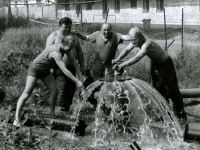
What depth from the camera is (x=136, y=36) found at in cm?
663

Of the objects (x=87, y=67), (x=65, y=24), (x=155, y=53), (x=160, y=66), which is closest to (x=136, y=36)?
(x=155, y=53)

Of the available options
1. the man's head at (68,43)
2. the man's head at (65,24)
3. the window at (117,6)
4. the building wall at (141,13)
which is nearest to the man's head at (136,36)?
the man's head at (68,43)

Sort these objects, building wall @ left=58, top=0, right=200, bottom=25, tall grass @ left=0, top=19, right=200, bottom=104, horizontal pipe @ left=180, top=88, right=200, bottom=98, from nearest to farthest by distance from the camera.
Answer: horizontal pipe @ left=180, top=88, right=200, bottom=98
tall grass @ left=0, top=19, right=200, bottom=104
building wall @ left=58, top=0, right=200, bottom=25

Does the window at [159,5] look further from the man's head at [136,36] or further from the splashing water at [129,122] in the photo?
the man's head at [136,36]

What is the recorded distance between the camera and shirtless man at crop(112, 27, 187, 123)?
6746 millimetres

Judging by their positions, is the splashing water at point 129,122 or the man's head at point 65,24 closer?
the splashing water at point 129,122

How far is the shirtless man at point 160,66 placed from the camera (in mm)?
6746

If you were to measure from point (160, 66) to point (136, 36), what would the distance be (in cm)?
85

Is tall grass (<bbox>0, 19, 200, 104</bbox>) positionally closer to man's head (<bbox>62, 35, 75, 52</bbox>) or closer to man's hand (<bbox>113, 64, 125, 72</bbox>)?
man's head (<bbox>62, 35, 75, 52</bbox>)

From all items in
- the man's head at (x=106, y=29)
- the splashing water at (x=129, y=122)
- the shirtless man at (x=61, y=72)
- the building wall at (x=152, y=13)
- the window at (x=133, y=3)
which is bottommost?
the splashing water at (x=129, y=122)

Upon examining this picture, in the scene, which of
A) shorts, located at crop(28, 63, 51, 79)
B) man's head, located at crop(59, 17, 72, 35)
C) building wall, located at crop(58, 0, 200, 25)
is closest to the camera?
shorts, located at crop(28, 63, 51, 79)

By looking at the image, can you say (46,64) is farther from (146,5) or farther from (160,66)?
(146,5)

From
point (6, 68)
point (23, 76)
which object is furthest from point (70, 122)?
point (6, 68)

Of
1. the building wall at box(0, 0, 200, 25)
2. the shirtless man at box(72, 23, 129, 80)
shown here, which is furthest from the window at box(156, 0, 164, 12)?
the shirtless man at box(72, 23, 129, 80)
